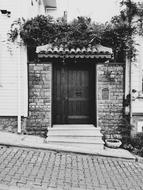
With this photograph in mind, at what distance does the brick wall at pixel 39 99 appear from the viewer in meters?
9.37

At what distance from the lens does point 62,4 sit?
1227 cm

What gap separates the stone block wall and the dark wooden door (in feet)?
2.00

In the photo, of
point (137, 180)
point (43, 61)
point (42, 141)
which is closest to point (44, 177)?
point (137, 180)

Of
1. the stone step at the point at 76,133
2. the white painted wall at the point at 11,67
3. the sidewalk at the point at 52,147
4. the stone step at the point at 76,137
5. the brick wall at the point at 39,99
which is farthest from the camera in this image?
the brick wall at the point at 39,99

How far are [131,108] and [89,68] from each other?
7.25ft

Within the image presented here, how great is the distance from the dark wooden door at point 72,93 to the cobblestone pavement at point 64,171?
2.55 metres

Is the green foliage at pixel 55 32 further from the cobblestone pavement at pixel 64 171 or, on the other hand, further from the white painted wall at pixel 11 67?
the cobblestone pavement at pixel 64 171

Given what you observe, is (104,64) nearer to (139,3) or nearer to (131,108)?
(131,108)

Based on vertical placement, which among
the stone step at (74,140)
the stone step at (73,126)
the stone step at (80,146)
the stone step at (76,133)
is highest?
the stone step at (73,126)

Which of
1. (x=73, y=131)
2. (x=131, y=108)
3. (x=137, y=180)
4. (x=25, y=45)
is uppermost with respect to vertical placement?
(x=25, y=45)

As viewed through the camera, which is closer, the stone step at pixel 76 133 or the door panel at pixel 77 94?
the stone step at pixel 76 133

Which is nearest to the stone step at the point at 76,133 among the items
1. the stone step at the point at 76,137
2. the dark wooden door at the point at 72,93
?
the stone step at the point at 76,137

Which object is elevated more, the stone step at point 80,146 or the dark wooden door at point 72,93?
the dark wooden door at point 72,93

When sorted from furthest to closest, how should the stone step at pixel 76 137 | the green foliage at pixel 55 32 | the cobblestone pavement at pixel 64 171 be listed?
the green foliage at pixel 55 32 < the stone step at pixel 76 137 < the cobblestone pavement at pixel 64 171
